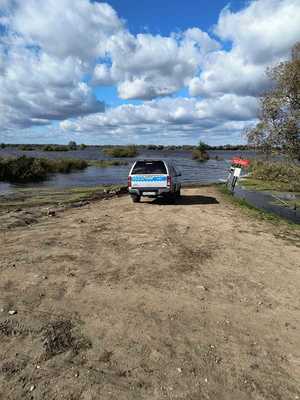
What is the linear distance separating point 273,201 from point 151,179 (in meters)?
9.43

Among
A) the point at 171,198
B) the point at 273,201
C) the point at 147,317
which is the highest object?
the point at 147,317

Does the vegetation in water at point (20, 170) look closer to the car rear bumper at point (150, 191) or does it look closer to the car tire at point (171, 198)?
the car rear bumper at point (150, 191)

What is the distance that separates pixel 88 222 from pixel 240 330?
7541 mm

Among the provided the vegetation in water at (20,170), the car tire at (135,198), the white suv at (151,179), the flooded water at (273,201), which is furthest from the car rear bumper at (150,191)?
the vegetation in water at (20,170)

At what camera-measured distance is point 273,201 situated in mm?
21328

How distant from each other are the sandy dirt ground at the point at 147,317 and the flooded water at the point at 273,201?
824cm

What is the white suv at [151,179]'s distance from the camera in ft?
51.0

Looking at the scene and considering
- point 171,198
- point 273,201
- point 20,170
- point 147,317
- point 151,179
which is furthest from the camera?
point 20,170

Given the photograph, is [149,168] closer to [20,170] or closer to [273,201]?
[273,201]

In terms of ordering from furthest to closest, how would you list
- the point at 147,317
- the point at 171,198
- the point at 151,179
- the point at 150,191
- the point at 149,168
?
the point at 171,198 → the point at 149,168 → the point at 150,191 → the point at 151,179 → the point at 147,317

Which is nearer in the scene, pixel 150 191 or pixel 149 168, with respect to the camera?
pixel 150 191

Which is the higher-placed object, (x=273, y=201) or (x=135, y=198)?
(x=135, y=198)

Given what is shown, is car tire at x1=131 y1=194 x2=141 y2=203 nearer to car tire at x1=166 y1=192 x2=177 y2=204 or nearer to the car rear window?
the car rear window

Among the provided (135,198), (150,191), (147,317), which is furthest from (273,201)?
(147,317)
